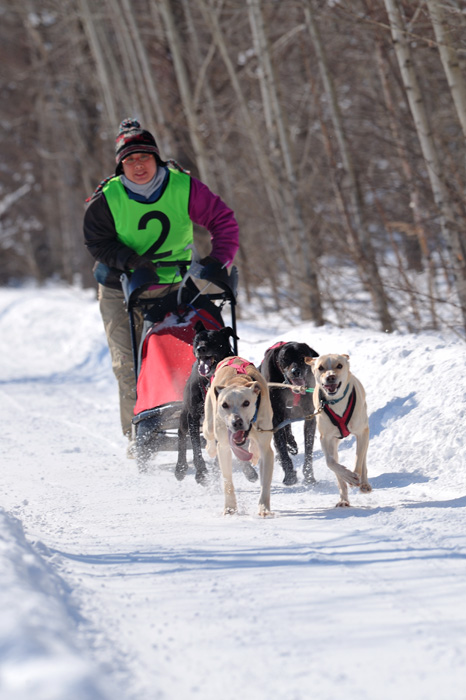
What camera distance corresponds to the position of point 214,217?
614 centimetres

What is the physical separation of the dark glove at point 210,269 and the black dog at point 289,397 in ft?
2.21

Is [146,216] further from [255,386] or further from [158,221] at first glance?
[255,386]

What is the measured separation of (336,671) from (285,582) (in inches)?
29.4

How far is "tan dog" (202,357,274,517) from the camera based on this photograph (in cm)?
427

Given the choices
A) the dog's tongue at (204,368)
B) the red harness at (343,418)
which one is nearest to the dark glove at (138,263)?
the dog's tongue at (204,368)

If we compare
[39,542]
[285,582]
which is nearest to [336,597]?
[285,582]

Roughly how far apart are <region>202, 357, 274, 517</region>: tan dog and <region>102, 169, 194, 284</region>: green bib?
5.46ft

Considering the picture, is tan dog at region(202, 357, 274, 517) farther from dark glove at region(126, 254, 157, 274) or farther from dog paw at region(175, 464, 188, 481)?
dark glove at region(126, 254, 157, 274)

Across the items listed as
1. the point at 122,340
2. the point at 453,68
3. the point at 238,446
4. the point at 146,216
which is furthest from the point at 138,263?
the point at 453,68

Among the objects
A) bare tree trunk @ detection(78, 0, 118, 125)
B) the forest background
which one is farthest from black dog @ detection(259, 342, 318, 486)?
bare tree trunk @ detection(78, 0, 118, 125)

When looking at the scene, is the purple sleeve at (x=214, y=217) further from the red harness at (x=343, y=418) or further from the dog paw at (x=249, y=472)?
the red harness at (x=343, y=418)

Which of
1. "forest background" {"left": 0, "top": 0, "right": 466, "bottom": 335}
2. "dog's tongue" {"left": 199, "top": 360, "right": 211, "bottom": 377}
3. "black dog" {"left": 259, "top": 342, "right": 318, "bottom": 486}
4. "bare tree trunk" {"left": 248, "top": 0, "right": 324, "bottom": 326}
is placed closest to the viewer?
"dog's tongue" {"left": 199, "top": 360, "right": 211, "bottom": 377}

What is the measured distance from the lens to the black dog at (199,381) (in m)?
5.11

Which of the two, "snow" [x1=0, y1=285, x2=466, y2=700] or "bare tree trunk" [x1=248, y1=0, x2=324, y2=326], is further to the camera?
"bare tree trunk" [x1=248, y1=0, x2=324, y2=326]
